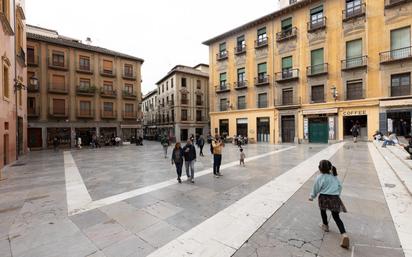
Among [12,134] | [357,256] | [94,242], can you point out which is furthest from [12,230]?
[12,134]

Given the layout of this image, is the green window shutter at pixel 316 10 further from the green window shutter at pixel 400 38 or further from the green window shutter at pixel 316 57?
the green window shutter at pixel 400 38

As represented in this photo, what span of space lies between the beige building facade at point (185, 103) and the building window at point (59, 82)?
15.9m

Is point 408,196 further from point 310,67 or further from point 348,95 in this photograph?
point 310,67

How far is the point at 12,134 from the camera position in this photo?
12.8 metres

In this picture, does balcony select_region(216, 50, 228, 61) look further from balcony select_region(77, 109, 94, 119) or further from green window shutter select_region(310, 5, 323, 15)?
balcony select_region(77, 109, 94, 119)

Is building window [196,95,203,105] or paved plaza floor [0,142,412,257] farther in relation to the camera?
building window [196,95,203,105]

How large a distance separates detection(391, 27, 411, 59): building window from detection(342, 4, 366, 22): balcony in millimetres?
3055

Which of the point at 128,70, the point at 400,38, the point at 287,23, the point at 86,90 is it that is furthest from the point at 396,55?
the point at 86,90

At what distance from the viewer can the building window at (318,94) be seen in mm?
21078

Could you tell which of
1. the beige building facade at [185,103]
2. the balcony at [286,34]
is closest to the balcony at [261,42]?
the balcony at [286,34]

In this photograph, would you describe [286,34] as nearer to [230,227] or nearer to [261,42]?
[261,42]

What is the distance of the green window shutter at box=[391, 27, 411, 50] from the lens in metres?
16.8

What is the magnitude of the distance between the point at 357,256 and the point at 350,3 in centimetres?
2411

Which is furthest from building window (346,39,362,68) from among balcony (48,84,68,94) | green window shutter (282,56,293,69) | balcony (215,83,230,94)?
balcony (48,84,68,94)
